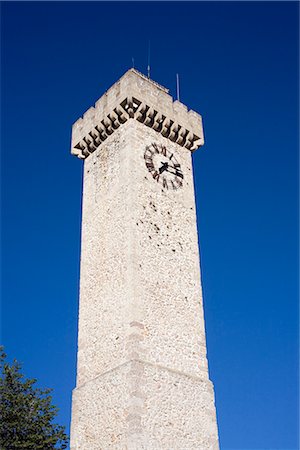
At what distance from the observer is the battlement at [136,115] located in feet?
60.5

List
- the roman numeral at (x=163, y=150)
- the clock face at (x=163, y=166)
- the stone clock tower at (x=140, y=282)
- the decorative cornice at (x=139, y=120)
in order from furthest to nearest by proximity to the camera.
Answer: the roman numeral at (x=163, y=150) → the decorative cornice at (x=139, y=120) → the clock face at (x=163, y=166) → the stone clock tower at (x=140, y=282)

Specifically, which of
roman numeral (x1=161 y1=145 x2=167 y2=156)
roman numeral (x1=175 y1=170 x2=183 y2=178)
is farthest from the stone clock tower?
roman numeral (x1=175 y1=170 x2=183 y2=178)

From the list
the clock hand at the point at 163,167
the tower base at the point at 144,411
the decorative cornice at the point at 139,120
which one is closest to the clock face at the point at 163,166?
the clock hand at the point at 163,167

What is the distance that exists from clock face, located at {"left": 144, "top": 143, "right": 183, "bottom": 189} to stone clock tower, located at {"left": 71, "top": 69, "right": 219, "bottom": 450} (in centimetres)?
5

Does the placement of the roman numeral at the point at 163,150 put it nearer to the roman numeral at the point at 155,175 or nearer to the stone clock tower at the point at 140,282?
the stone clock tower at the point at 140,282

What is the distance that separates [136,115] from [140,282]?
230 inches

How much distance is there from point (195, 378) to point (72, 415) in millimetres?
3472

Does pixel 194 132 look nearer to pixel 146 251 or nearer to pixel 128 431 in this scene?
pixel 146 251

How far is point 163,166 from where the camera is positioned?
1842 cm

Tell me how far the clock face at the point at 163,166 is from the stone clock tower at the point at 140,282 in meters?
0.05

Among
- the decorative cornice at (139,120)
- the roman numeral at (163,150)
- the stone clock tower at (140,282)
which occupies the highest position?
the decorative cornice at (139,120)

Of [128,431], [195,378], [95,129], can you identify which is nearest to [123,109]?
[95,129]

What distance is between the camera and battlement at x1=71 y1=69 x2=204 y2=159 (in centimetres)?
1845

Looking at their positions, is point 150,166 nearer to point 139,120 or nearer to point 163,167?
point 163,167
